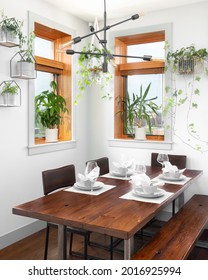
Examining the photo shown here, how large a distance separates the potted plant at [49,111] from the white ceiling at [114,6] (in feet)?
3.40

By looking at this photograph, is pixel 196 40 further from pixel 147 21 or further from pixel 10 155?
pixel 10 155

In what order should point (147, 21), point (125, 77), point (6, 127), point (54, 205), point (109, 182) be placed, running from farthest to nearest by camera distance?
Answer: point (125, 77), point (147, 21), point (6, 127), point (109, 182), point (54, 205)

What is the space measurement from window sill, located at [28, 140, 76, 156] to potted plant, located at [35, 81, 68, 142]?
3.3 inches

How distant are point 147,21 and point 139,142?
1.53 metres

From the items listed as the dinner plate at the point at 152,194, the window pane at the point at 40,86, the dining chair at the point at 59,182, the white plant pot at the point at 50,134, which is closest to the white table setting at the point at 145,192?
the dinner plate at the point at 152,194

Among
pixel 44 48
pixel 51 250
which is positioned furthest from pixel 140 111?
pixel 51 250

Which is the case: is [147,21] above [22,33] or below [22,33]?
above

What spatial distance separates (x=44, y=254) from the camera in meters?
2.89

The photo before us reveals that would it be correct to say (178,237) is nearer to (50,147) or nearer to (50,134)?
(50,147)

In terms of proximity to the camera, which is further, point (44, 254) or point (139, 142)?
point (139, 142)

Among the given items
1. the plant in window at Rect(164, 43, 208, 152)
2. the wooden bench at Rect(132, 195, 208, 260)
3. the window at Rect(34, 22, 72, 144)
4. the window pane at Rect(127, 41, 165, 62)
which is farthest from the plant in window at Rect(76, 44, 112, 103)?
the wooden bench at Rect(132, 195, 208, 260)

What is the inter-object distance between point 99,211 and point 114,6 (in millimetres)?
2657

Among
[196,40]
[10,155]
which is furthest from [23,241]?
[196,40]
